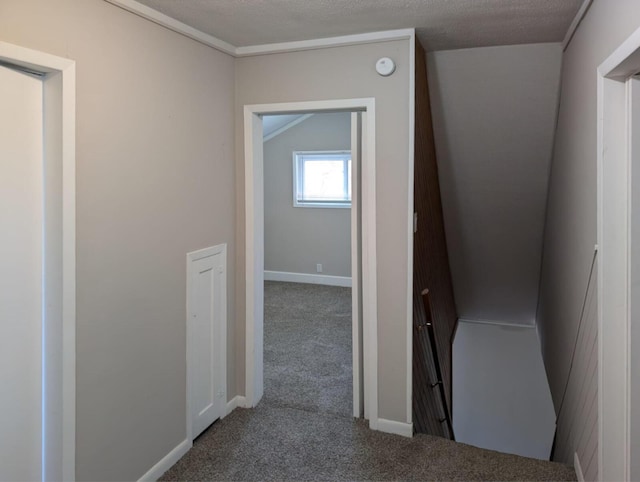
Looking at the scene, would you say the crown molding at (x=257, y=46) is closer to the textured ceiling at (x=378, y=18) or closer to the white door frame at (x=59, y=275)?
the textured ceiling at (x=378, y=18)

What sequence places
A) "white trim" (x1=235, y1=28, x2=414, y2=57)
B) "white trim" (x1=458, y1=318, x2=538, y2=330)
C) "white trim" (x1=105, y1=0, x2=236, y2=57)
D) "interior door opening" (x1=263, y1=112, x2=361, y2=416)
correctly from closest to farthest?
"white trim" (x1=105, y1=0, x2=236, y2=57) → "white trim" (x1=235, y1=28, x2=414, y2=57) → "white trim" (x1=458, y1=318, x2=538, y2=330) → "interior door opening" (x1=263, y1=112, x2=361, y2=416)

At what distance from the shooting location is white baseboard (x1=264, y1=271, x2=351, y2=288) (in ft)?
21.3

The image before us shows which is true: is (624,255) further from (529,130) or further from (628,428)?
(529,130)

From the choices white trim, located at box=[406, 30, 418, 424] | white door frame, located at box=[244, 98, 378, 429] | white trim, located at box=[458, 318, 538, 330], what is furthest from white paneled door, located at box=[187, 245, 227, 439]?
white trim, located at box=[458, 318, 538, 330]

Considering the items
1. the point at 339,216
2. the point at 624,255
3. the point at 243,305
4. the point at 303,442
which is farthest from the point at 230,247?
the point at 339,216

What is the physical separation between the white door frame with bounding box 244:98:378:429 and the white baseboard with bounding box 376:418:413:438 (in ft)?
0.12

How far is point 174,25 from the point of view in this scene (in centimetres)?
225

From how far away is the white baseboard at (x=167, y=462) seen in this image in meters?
2.26

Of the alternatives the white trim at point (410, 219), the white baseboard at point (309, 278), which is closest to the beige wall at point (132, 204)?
the white trim at point (410, 219)

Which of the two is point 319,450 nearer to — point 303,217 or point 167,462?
point 167,462

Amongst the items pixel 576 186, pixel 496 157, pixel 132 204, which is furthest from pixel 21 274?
pixel 496 157

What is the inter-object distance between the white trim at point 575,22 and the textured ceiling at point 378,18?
0.02m

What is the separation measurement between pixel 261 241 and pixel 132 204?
3.43ft

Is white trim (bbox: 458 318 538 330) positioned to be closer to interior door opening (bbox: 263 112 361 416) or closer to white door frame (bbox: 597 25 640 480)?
interior door opening (bbox: 263 112 361 416)
